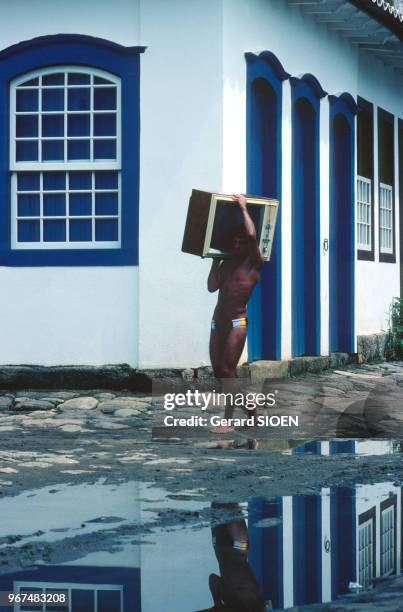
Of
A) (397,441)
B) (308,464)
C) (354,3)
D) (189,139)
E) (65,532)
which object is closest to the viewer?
(65,532)

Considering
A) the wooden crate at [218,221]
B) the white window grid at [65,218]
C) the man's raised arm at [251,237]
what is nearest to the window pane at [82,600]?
the man's raised arm at [251,237]

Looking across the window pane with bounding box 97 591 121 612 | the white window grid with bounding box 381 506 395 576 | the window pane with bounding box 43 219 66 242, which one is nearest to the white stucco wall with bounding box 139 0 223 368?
the window pane with bounding box 43 219 66 242

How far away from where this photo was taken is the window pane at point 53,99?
12312 millimetres

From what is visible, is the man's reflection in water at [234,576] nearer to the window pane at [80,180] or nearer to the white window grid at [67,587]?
the white window grid at [67,587]

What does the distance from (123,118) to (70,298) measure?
1806 millimetres

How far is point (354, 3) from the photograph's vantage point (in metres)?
13.6

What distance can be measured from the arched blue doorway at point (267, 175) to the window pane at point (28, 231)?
2.28m

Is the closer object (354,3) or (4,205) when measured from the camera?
(4,205)

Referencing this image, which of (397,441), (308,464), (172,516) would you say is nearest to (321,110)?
(397,441)

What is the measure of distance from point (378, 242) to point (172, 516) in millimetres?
11956

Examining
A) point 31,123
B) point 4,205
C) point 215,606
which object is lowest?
point 215,606

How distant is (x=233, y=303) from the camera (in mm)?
9305

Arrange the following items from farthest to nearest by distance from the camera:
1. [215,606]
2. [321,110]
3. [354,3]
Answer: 1. [321,110]
2. [354,3]
3. [215,606]

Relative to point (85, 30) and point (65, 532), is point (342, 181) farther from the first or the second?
point (65, 532)
